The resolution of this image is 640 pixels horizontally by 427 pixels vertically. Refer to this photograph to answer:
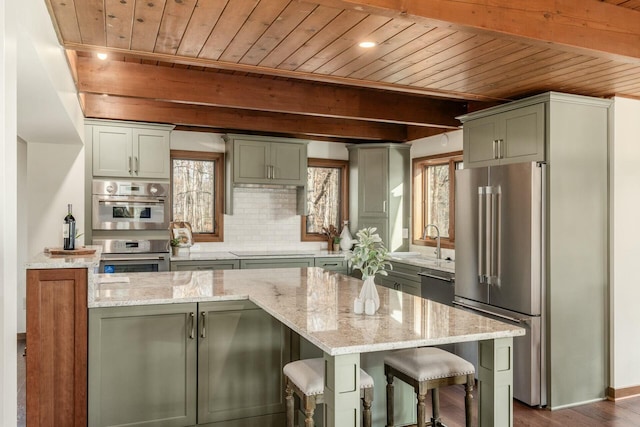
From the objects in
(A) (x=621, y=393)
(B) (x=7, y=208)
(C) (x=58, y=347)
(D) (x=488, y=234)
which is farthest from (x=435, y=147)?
(B) (x=7, y=208)

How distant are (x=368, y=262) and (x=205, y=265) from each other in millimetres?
3329

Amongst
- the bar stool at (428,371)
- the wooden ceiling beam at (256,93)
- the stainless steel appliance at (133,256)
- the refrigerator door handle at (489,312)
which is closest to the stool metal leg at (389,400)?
the bar stool at (428,371)

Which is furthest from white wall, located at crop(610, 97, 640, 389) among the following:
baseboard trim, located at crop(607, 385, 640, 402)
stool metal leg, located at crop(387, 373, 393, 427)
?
stool metal leg, located at crop(387, 373, 393, 427)

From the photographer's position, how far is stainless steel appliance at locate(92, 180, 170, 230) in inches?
198

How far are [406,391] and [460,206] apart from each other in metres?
1.81

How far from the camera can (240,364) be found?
3.19 metres

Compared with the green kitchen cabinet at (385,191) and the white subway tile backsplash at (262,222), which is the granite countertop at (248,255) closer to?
the white subway tile backsplash at (262,222)

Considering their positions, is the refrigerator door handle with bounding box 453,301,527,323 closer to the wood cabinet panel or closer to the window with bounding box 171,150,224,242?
the wood cabinet panel

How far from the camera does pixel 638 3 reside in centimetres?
265

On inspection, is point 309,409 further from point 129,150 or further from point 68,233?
point 129,150

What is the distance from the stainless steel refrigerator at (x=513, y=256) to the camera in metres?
3.72

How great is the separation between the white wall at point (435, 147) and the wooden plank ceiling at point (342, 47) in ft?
4.05

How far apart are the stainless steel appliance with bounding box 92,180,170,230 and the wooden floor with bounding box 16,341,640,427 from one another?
5.81 feet

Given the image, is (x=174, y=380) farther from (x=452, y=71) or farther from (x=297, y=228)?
(x=297, y=228)
